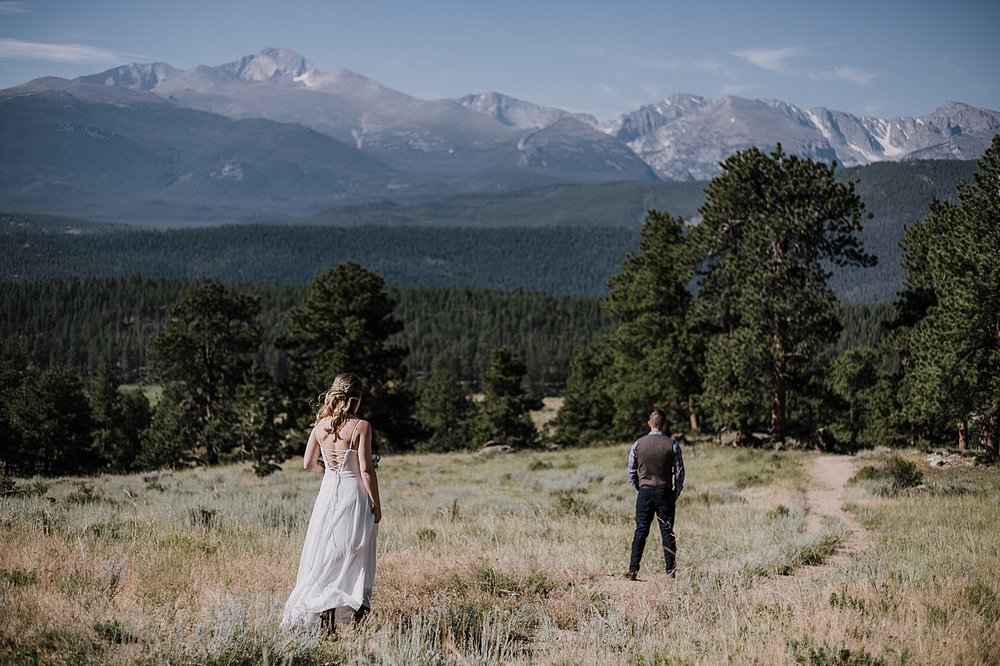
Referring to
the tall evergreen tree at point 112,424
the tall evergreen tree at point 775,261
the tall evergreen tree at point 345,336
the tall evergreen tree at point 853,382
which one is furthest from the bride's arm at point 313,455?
the tall evergreen tree at point 853,382

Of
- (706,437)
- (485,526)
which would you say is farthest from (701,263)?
(485,526)

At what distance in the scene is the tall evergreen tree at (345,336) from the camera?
35719 mm

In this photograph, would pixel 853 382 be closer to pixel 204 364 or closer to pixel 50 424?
pixel 204 364

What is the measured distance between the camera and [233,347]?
3847 centimetres

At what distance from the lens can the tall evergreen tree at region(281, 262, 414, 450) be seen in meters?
35.7

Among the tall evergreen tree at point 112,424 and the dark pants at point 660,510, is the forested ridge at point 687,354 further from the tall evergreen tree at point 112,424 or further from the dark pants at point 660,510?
the dark pants at point 660,510

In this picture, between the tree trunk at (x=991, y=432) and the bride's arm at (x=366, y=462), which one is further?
the tree trunk at (x=991, y=432)

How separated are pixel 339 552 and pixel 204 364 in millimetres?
36316

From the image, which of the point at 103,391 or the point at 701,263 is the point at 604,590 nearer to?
the point at 701,263

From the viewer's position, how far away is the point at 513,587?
790cm

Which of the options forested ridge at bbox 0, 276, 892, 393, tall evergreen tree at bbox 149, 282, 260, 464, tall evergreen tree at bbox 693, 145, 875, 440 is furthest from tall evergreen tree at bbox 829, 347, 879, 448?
forested ridge at bbox 0, 276, 892, 393

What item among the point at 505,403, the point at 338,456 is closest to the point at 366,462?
the point at 338,456

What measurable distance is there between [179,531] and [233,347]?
3065cm

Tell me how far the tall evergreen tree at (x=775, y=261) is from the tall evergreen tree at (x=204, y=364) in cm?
2476
